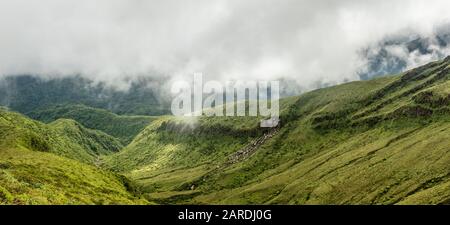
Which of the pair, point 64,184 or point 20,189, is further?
point 64,184
